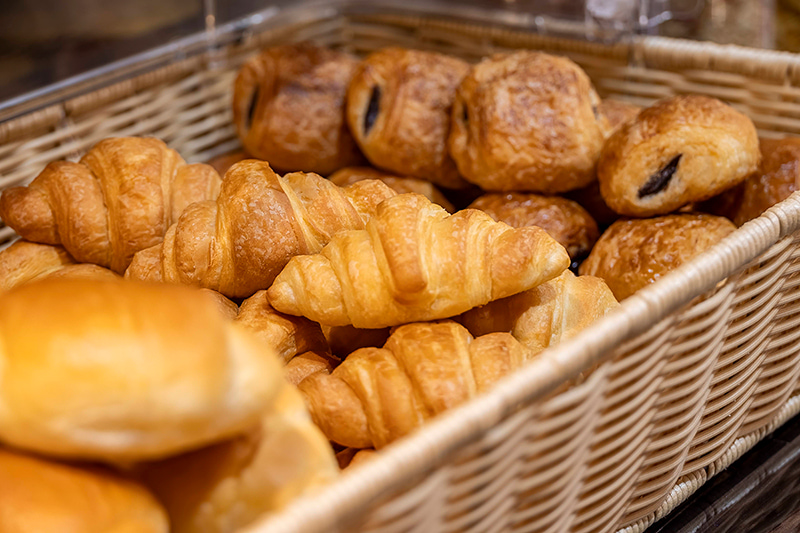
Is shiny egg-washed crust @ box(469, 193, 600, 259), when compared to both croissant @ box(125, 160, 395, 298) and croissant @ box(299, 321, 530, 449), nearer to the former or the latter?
croissant @ box(125, 160, 395, 298)

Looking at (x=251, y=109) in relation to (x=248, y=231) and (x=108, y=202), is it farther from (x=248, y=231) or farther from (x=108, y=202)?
(x=248, y=231)

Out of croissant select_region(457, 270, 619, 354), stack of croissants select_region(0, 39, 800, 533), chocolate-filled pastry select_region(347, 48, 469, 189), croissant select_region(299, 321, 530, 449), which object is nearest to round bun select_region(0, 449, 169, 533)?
stack of croissants select_region(0, 39, 800, 533)

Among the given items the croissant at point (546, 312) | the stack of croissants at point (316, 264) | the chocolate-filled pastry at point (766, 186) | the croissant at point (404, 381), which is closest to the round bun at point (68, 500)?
the stack of croissants at point (316, 264)

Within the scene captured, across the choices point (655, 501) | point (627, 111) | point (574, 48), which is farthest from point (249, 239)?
point (574, 48)

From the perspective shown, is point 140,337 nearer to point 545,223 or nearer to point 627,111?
point 545,223

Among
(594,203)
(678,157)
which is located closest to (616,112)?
(594,203)

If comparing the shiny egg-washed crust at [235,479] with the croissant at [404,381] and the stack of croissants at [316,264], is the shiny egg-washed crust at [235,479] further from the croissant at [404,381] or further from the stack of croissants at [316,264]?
the croissant at [404,381]

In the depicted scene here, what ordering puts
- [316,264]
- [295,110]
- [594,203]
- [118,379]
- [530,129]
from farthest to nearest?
[295,110] < [594,203] < [530,129] < [316,264] < [118,379]
